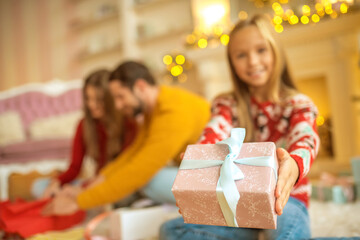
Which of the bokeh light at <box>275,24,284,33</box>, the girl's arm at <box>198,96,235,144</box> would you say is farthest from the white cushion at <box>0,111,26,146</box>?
the girl's arm at <box>198,96,235,144</box>

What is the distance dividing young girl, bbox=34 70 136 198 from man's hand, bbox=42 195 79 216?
18 cm

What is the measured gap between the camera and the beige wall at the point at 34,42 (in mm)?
4055

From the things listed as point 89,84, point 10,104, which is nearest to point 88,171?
point 89,84

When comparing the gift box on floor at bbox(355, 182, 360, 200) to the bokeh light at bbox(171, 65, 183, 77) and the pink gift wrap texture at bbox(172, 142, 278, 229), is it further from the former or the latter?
the bokeh light at bbox(171, 65, 183, 77)

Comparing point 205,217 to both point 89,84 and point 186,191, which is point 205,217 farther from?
point 89,84

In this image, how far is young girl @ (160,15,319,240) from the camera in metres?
0.77

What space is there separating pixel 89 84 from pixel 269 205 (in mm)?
1203

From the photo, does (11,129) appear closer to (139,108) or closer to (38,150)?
(38,150)

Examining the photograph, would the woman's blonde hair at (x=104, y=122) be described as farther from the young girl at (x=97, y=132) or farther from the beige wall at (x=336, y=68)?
the beige wall at (x=336, y=68)

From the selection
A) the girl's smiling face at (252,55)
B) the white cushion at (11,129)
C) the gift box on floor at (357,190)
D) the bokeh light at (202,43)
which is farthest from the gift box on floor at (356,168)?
the white cushion at (11,129)

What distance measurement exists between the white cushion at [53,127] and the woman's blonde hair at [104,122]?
136cm

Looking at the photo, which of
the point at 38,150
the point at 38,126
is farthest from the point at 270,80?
the point at 38,126

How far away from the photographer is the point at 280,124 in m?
0.89

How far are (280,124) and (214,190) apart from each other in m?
0.41
